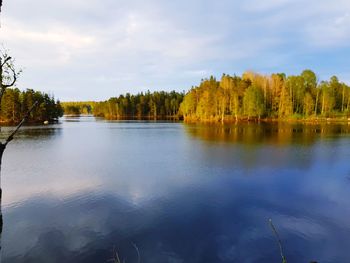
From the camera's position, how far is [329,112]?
337 feet

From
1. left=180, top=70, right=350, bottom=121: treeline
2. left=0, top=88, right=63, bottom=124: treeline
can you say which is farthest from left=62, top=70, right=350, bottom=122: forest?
left=0, top=88, right=63, bottom=124: treeline

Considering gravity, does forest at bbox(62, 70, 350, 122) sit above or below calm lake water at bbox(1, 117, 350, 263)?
above

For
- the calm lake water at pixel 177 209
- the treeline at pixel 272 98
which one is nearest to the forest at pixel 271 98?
the treeline at pixel 272 98

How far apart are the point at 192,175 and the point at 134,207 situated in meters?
8.30

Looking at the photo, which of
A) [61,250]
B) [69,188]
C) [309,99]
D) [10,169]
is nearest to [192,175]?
[69,188]

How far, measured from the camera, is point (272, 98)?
10594 cm

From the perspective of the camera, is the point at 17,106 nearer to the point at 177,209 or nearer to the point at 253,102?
the point at 253,102

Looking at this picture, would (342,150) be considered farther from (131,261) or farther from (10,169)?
(10,169)

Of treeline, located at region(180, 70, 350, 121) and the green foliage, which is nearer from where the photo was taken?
the green foliage

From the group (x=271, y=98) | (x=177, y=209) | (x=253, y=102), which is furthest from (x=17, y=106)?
(x=177, y=209)

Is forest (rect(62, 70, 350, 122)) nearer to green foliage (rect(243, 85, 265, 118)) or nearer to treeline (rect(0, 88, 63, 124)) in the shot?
green foliage (rect(243, 85, 265, 118))

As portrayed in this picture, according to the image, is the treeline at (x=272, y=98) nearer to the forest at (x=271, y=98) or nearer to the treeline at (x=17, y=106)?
the forest at (x=271, y=98)

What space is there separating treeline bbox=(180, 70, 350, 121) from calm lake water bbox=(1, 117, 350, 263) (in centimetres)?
7128

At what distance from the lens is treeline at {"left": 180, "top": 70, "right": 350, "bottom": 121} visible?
9862 centimetres
